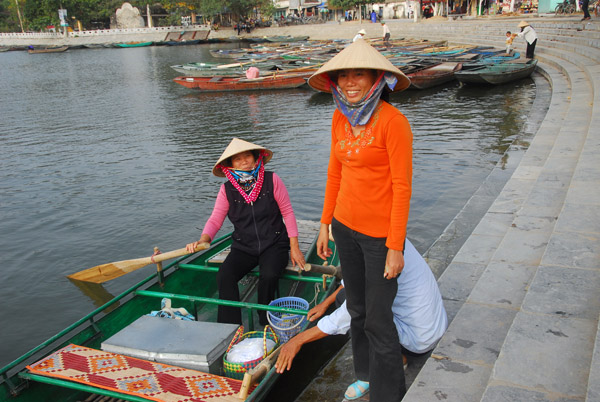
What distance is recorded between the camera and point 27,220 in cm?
916

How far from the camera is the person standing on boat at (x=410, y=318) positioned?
3088mm

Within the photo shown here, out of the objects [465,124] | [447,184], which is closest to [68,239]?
[447,184]

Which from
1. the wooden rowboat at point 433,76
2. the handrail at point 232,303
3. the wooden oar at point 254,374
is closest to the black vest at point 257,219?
the handrail at point 232,303

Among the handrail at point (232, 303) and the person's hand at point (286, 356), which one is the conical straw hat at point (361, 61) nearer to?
the person's hand at point (286, 356)

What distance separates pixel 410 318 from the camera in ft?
10.6

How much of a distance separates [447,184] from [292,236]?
225 inches

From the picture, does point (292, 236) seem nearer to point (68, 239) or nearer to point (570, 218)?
point (570, 218)

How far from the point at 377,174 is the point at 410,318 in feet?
3.89

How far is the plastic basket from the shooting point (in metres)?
4.09

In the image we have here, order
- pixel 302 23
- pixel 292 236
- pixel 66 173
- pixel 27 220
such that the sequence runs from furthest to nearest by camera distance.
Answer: pixel 302 23, pixel 66 173, pixel 27 220, pixel 292 236

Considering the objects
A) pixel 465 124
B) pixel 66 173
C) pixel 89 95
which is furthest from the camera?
pixel 89 95

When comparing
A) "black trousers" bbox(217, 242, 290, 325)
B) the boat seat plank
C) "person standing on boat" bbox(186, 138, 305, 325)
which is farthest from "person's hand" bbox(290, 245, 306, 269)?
the boat seat plank

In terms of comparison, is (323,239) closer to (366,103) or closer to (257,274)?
(366,103)

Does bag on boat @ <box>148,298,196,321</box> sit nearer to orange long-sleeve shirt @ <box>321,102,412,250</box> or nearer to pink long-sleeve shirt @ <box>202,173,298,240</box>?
pink long-sleeve shirt @ <box>202,173,298,240</box>
